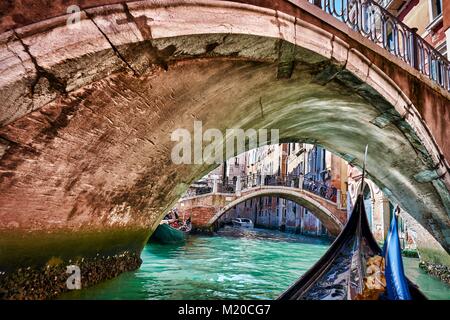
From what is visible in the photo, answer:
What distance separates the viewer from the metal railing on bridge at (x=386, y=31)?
2889mm

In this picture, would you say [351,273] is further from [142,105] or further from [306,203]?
[306,203]

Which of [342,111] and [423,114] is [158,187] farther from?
[423,114]

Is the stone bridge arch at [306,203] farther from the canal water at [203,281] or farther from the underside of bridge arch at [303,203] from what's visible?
the canal water at [203,281]

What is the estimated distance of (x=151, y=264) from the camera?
5.88m

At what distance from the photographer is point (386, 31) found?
3285 mm

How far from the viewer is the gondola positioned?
2344 millimetres

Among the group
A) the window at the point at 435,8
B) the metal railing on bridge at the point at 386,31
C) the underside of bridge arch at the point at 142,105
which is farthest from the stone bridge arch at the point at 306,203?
the metal railing on bridge at the point at 386,31

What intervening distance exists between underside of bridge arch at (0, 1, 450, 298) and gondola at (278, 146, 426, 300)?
4.30 ft

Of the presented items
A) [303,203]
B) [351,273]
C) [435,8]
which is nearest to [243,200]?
[303,203]

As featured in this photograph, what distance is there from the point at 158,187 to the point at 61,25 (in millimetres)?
2479

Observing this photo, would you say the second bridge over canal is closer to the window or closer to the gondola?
the window

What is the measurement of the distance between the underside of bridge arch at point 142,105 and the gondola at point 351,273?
1.31 meters
